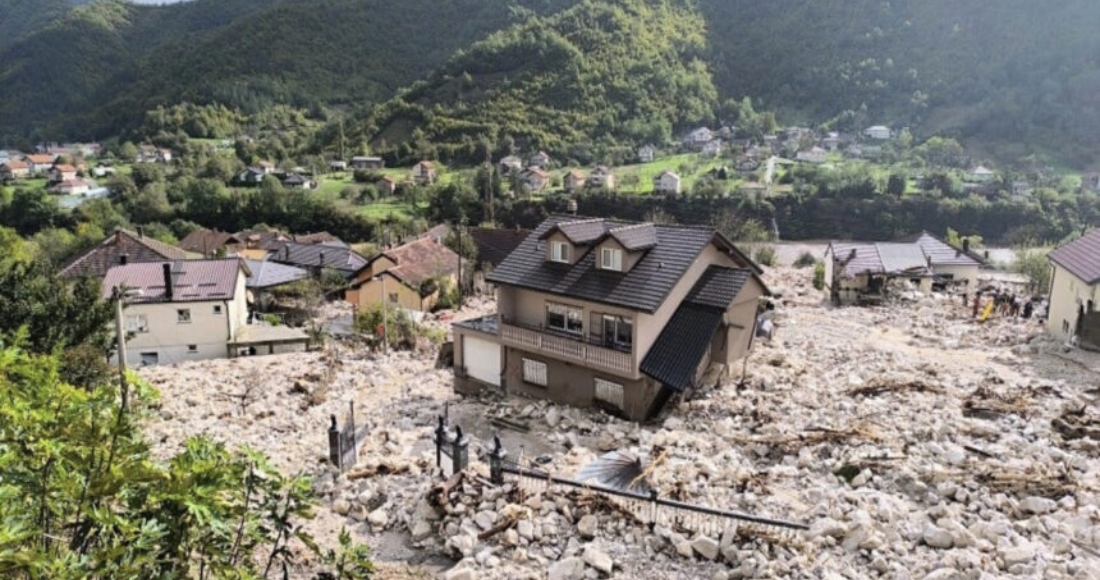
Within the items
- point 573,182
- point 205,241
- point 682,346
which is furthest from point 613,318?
point 573,182

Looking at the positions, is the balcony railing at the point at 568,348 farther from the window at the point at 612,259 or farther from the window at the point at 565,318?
Result: the window at the point at 612,259

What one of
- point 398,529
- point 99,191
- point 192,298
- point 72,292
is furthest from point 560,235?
point 99,191

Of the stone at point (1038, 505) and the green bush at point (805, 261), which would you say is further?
the green bush at point (805, 261)

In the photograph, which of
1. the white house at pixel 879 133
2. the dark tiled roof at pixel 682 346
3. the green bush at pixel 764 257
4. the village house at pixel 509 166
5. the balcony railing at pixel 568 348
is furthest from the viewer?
the white house at pixel 879 133

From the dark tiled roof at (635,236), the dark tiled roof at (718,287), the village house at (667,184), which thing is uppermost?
the village house at (667,184)

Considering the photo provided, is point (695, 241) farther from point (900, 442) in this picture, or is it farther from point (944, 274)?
point (944, 274)

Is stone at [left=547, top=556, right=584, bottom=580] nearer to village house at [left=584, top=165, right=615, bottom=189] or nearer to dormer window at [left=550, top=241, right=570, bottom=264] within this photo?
dormer window at [left=550, top=241, right=570, bottom=264]

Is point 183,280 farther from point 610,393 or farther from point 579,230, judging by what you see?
point 610,393

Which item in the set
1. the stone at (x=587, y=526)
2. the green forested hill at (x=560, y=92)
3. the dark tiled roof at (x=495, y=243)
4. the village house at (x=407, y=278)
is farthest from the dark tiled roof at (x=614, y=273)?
the green forested hill at (x=560, y=92)
